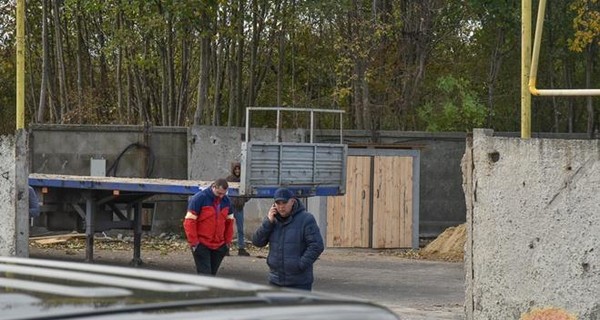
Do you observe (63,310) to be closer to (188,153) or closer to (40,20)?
(188,153)

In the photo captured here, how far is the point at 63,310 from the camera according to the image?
9.06 ft

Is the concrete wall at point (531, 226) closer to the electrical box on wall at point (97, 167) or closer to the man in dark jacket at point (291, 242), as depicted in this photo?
the man in dark jacket at point (291, 242)

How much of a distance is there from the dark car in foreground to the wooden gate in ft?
68.0

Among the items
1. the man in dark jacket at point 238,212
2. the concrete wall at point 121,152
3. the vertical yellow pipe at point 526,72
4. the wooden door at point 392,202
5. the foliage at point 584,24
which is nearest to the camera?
the vertical yellow pipe at point 526,72

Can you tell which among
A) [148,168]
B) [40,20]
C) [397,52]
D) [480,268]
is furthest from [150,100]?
[480,268]

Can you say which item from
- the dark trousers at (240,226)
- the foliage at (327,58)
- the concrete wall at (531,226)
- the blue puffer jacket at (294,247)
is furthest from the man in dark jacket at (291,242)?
the foliage at (327,58)

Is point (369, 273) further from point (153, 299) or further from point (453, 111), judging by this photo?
point (153, 299)

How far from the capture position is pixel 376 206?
2431cm

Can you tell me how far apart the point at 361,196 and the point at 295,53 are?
15.9m

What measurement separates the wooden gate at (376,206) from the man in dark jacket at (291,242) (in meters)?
12.5

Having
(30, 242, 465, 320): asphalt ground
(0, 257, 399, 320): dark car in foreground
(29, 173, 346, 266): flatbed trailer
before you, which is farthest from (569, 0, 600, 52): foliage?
(0, 257, 399, 320): dark car in foreground

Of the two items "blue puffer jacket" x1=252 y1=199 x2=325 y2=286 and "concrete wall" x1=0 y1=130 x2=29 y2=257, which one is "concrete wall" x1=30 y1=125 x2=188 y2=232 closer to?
"concrete wall" x1=0 y1=130 x2=29 y2=257

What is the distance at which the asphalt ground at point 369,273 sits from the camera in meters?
15.9

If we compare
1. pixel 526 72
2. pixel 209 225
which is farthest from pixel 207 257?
pixel 526 72
